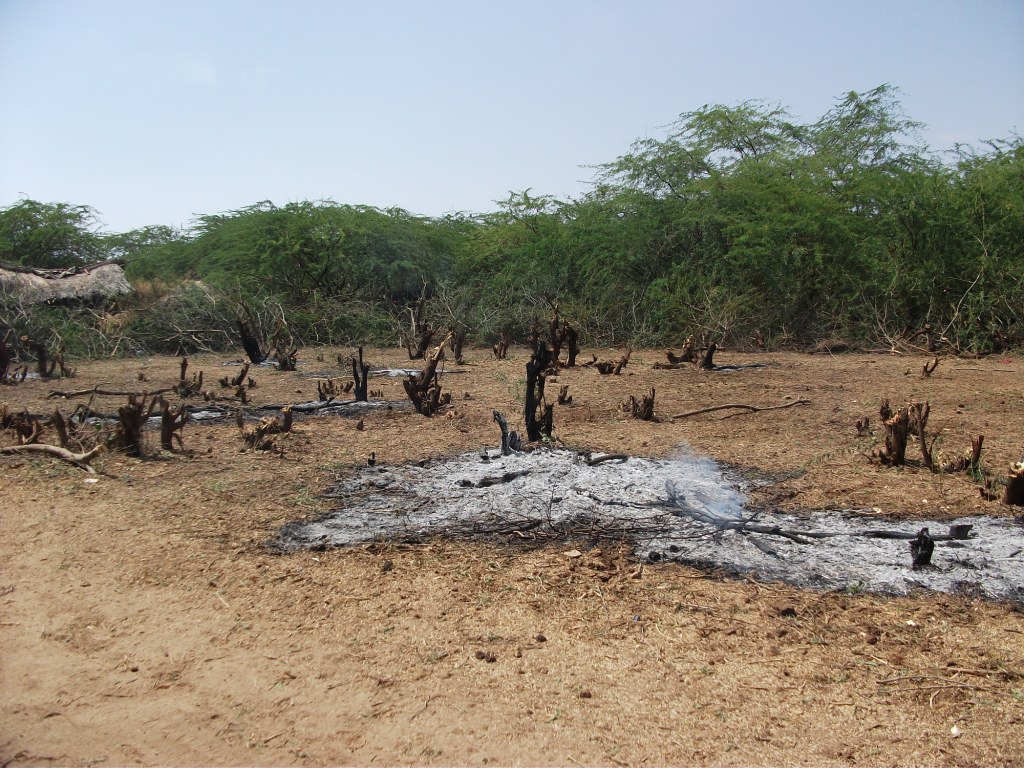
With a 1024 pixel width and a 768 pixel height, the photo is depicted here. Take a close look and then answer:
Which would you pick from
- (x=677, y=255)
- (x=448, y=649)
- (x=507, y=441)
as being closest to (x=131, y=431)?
(x=507, y=441)

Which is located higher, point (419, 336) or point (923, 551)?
point (419, 336)

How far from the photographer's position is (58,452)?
584 cm

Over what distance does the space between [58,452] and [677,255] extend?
12.3m

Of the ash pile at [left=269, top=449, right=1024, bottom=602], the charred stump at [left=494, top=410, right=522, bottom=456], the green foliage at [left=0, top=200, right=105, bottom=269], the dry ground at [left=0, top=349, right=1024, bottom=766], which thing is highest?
the green foliage at [left=0, top=200, right=105, bottom=269]

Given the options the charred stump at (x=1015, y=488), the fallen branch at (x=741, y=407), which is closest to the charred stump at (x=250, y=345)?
the fallen branch at (x=741, y=407)

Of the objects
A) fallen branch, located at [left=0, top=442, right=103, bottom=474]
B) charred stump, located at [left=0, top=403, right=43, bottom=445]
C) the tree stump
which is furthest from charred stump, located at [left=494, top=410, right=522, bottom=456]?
charred stump, located at [left=0, top=403, right=43, bottom=445]

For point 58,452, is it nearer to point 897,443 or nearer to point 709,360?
point 897,443

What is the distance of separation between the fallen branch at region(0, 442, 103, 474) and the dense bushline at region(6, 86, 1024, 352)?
667 centimetres

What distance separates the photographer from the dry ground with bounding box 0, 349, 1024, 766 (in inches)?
101

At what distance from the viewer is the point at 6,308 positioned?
1305 centimetres

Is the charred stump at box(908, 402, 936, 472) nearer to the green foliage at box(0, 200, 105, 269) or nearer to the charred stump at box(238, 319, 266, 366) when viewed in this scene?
the charred stump at box(238, 319, 266, 366)

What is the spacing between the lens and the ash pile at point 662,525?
3.80m

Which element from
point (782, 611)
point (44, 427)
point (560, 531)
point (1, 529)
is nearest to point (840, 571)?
point (782, 611)

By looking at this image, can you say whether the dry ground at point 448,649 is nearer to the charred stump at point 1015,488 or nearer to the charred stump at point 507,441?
the charred stump at point 1015,488
